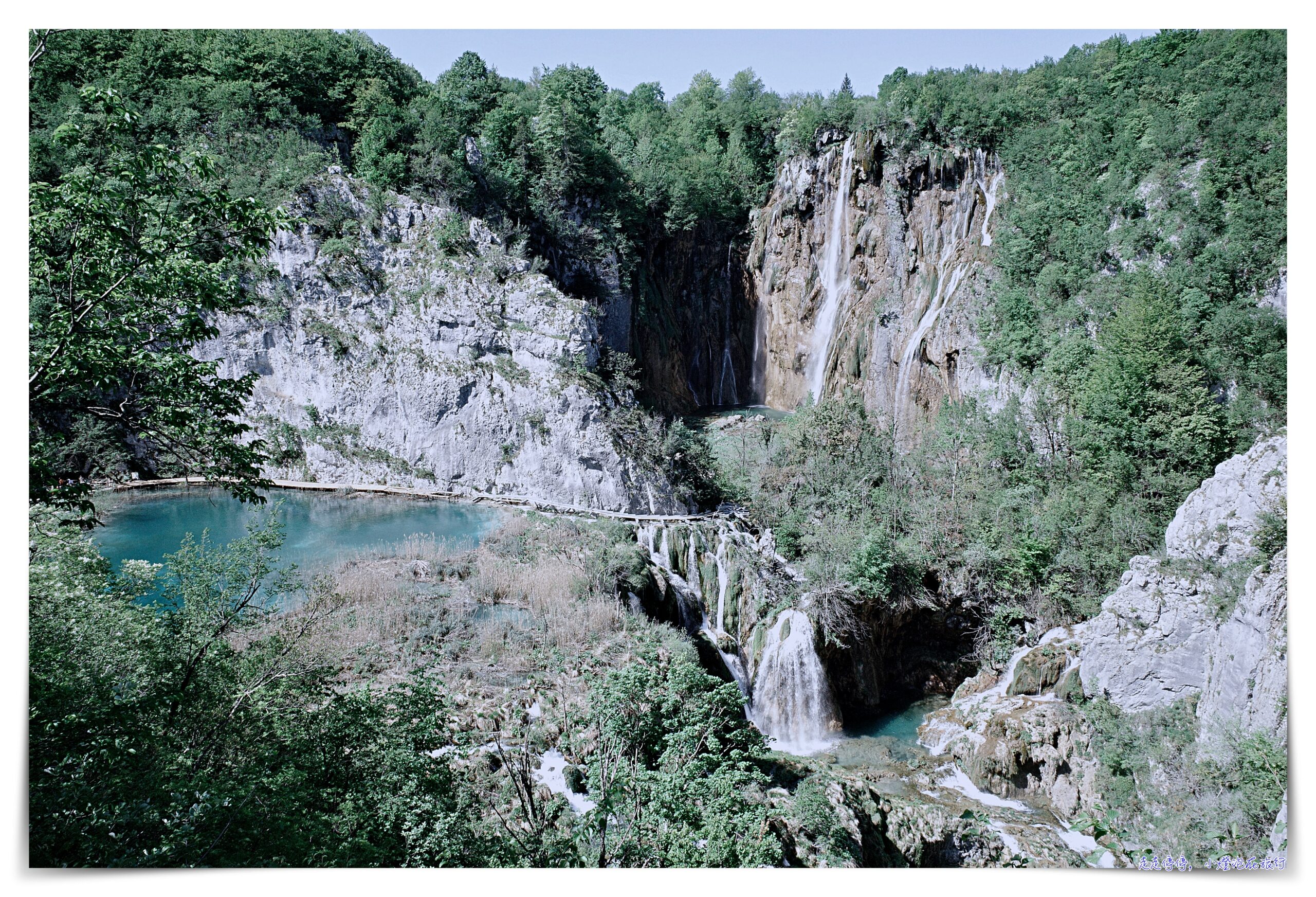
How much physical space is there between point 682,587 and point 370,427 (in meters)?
10.4

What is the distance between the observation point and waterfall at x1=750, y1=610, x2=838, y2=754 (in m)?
11.4

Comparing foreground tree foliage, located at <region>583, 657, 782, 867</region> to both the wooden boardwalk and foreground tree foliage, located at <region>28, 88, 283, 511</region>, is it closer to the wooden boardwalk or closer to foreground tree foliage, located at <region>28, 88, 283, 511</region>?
foreground tree foliage, located at <region>28, 88, 283, 511</region>

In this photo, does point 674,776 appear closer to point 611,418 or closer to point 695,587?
point 695,587

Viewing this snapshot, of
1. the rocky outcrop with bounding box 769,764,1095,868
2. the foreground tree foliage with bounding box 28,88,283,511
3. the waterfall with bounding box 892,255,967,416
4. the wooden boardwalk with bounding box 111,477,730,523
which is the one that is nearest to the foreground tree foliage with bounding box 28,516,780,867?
the rocky outcrop with bounding box 769,764,1095,868

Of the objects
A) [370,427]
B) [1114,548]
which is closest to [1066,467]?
[1114,548]

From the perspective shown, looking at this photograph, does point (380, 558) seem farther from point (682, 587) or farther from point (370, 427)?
point (370, 427)

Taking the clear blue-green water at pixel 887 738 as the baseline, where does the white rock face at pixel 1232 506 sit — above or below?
above

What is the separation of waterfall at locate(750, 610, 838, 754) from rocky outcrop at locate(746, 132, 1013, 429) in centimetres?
798

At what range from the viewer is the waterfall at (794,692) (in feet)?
37.6

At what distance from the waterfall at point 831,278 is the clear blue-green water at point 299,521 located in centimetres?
1234

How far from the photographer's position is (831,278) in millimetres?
24000

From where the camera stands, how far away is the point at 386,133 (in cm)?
1969

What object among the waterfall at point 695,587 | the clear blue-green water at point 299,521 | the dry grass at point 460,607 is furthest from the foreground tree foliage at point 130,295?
the waterfall at point 695,587

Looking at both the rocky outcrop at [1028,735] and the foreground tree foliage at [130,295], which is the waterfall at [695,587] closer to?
the rocky outcrop at [1028,735]
